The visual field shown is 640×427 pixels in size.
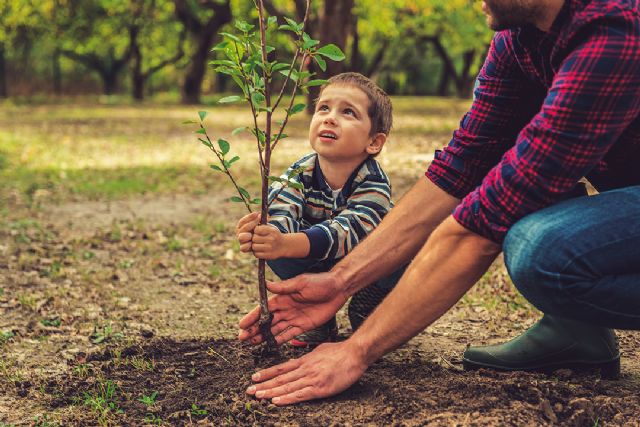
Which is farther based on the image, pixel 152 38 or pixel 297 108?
pixel 152 38

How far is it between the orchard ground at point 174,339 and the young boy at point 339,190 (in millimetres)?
Answer: 362

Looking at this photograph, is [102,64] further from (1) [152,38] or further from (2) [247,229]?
(2) [247,229]

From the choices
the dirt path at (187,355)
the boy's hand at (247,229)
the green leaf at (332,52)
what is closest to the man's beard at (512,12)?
the green leaf at (332,52)

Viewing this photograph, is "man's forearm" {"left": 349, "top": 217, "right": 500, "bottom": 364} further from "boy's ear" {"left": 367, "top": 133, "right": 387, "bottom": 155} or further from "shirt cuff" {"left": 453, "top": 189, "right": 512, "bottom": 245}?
"boy's ear" {"left": 367, "top": 133, "right": 387, "bottom": 155}

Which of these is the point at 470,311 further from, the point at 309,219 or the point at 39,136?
the point at 39,136

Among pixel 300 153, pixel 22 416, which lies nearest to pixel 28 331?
pixel 22 416

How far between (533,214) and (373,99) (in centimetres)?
106

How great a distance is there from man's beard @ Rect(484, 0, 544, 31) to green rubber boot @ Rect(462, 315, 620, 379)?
1154 millimetres

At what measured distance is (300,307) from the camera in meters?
2.93

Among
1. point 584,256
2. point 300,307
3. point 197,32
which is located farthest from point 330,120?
point 197,32

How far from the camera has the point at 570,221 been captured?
2289 millimetres

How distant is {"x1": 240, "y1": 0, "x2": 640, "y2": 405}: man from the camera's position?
2180 mm

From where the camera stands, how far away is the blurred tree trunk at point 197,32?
2458cm

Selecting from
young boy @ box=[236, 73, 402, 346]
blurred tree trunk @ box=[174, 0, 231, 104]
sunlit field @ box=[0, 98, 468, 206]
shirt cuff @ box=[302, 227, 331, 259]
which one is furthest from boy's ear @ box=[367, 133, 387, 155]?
blurred tree trunk @ box=[174, 0, 231, 104]
